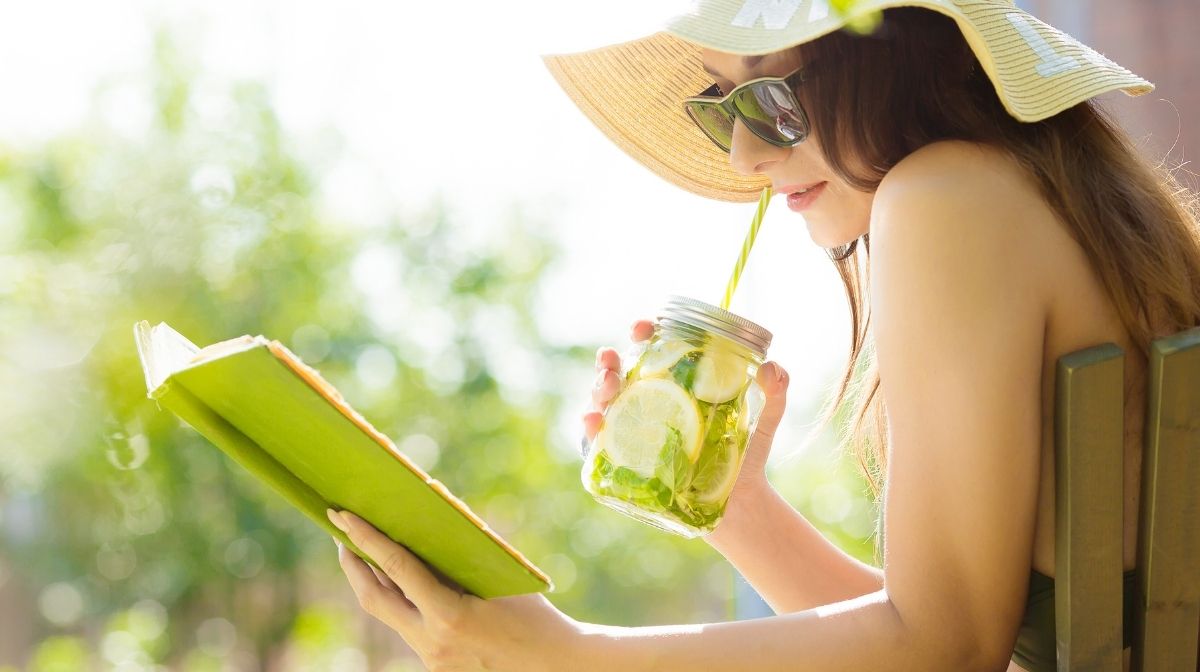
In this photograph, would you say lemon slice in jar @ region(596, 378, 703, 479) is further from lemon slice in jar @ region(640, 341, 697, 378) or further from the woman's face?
the woman's face

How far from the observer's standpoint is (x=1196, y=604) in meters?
1.12

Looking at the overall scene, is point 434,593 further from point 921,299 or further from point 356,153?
point 356,153

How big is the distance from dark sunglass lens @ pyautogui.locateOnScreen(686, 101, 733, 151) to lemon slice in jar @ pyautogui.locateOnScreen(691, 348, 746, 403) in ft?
1.15

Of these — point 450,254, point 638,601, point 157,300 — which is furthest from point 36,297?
point 638,601

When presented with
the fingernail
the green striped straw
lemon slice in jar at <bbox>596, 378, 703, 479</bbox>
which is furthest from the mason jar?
the fingernail

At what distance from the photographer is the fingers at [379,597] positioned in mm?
1174

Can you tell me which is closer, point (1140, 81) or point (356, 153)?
point (1140, 81)

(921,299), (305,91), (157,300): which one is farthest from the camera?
(305,91)

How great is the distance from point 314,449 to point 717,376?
0.50m

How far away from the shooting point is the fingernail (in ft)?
3.64

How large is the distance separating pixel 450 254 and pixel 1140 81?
983 centimetres

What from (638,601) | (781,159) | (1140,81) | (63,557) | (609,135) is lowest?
(638,601)

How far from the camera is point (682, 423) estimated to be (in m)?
1.30

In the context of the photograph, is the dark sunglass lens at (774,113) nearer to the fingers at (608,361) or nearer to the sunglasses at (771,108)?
the sunglasses at (771,108)
